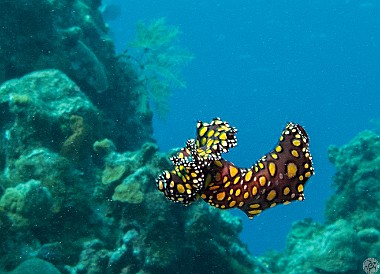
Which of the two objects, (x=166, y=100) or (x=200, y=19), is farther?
(x=200, y=19)

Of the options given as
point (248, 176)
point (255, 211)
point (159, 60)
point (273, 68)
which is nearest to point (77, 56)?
point (159, 60)

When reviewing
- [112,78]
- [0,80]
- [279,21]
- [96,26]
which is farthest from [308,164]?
[279,21]

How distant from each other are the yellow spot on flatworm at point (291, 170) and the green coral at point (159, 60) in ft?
49.8

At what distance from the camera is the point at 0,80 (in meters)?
12.9

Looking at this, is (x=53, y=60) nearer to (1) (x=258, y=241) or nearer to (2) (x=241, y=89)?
(1) (x=258, y=241)

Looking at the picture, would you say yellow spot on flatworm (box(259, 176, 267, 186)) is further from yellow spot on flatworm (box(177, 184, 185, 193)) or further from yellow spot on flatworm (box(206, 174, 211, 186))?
yellow spot on flatworm (box(177, 184, 185, 193))

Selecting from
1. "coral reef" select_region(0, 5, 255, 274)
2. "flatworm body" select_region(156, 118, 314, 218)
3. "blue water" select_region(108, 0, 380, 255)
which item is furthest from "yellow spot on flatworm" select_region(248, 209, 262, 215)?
Result: "blue water" select_region(108, 0, 380, 255)

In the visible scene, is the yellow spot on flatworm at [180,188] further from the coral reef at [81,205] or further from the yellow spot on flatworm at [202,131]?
the coral reef at [81,205]

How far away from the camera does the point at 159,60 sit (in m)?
19.2

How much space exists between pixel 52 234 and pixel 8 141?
2774 millimetres

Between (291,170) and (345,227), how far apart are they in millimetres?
10399

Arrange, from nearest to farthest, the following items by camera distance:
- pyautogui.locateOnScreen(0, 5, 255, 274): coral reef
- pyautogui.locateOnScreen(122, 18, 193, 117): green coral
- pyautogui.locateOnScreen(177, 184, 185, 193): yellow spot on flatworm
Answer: pyautogui.locateOnScreen(177, 184, 185, 193): yellow spot on flatworm, pyautogui.locateOnScreen(0, 5, 255, 274): coral reef, pyautogui.locateOnScreen(122, 18, 193, 117): green coral

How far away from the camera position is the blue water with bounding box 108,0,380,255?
99.4 m

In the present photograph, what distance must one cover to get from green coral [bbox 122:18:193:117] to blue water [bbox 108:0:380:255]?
75.5m
